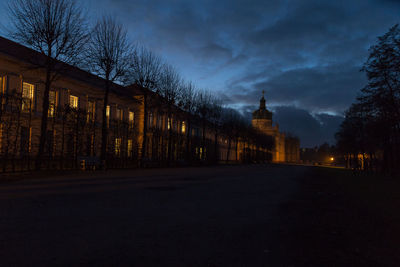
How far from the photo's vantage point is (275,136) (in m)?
153

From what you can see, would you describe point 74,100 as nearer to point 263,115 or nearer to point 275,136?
point 263,115

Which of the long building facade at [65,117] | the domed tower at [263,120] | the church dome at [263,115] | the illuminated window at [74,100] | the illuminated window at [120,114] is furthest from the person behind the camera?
the church dome at [263,115]

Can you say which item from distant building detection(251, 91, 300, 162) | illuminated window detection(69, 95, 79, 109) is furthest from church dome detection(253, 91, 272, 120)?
illuminated window detection(69, 95, 79, 109)

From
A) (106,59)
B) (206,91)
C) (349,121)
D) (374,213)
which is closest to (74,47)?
(106,59)

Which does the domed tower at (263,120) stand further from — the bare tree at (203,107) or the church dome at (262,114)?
the bare tree at (203,107)

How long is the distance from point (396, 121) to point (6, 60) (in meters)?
34.4

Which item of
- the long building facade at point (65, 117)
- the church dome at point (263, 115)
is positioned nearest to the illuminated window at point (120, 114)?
the long building facade at point (65, 117)

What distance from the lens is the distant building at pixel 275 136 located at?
14862 cm

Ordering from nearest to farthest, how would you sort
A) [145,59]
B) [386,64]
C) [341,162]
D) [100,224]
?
1. [100,224]
2. [386,64]
3. [145,59]
4. [341,162]

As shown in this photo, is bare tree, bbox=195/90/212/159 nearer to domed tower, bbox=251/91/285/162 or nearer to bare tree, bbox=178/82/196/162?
bare tree, bbox=178/82/196/162

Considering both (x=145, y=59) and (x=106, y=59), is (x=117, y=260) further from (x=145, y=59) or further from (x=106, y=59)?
(x=145, y=59)

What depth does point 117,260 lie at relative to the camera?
388cm

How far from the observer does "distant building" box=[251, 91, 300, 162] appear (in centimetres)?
14862

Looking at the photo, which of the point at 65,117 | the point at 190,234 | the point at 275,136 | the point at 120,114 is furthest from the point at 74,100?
the point at 275,136
